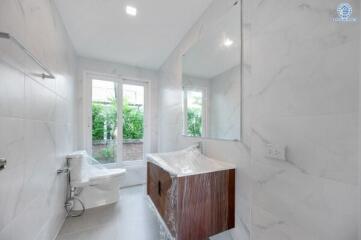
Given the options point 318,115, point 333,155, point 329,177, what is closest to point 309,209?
point 329,177

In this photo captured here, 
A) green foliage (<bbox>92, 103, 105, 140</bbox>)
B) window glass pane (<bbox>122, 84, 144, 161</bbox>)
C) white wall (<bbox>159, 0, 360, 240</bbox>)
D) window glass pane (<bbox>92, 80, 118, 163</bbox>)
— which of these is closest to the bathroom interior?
white wall (<bbox>159, 0, 360, 240</bbox>)

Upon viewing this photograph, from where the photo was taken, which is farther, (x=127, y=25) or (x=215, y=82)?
(x=127, y=25)

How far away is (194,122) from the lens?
193cm

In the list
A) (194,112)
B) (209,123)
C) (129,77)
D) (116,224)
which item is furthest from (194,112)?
(129,77)

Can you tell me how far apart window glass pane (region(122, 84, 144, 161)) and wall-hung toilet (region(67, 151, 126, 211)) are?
0.79 m

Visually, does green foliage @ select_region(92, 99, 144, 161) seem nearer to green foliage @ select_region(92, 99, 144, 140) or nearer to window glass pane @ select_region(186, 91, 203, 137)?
green foliage @ select_region(92, 99, 144, 140)

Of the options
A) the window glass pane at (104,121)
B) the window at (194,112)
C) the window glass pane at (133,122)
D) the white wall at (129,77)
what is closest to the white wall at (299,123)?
the window at (194,112)

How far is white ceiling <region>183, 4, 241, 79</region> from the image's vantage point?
130 cm

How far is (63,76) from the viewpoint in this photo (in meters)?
1.96

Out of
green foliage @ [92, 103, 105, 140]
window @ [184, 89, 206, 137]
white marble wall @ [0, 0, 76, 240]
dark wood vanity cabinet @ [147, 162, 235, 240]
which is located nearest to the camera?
white marble wall @ [0, 0, 76, 240]

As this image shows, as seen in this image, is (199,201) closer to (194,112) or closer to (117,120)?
(194,112)

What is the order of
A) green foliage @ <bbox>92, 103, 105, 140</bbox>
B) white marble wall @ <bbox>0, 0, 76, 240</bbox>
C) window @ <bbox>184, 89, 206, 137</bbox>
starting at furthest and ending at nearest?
green foliage @ <bbox>92, 103, 105, 140</bbox> < window @ <bbox>184, 89, 206, 137</bbox> < white marble wall @ <bbox>0, 0, 76, 240</bbox>

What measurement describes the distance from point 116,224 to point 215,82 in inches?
82.6

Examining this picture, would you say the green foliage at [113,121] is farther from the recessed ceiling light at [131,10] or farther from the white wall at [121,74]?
the recessed ceiling light at [131,10]
